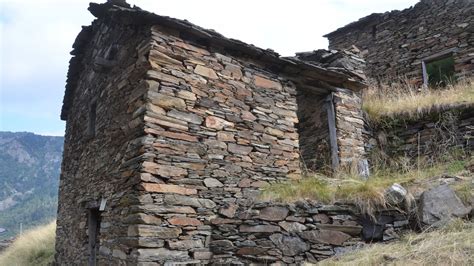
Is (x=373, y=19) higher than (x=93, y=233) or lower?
higher

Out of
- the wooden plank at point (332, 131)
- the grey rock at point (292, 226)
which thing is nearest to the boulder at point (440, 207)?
the grey rock at point (292, 226)

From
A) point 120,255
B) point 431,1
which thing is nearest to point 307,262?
point 120,255

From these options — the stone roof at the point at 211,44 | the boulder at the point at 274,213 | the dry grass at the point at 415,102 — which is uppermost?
the stone roof at the point at 211,44

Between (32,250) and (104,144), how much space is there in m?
7.58

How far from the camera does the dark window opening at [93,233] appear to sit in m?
6.80

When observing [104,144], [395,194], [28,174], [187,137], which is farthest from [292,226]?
[28,174]

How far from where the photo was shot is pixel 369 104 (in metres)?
8.65

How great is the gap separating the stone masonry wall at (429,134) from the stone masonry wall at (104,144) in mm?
5058

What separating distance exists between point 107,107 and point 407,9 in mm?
9012

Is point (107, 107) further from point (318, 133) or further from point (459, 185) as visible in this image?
point (459, 185)

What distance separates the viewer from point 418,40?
1086 cm

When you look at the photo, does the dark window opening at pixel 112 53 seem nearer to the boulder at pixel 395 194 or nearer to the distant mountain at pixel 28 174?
the boulder at pixel 395 194

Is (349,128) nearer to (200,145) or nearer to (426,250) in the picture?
(200,145)

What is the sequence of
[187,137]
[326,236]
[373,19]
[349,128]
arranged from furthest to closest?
[373,19] < [349,128] < [187,137] < [326,236]
